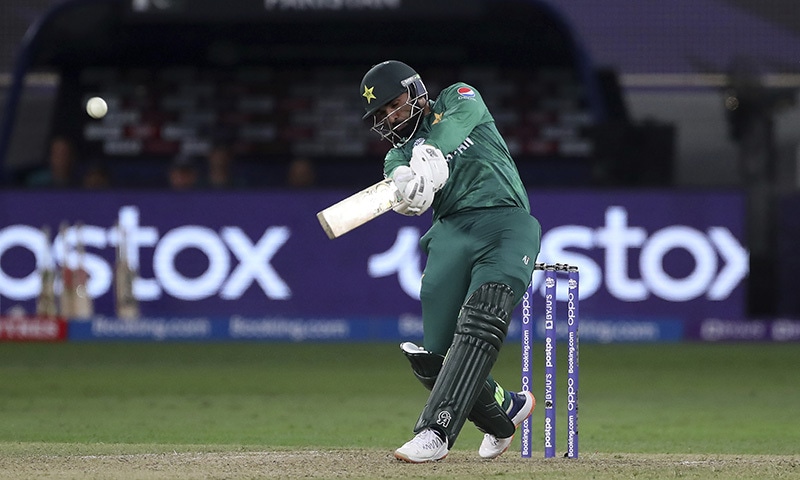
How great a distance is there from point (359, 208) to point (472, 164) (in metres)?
0.57

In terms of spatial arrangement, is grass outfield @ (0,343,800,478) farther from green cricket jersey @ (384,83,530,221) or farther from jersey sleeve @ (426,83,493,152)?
jersey sleeve @ (426,83,493,152)

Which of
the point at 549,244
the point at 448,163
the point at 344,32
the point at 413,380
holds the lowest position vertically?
the point at 413,380

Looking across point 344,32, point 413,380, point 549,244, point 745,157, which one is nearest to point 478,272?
Result: point 413,380

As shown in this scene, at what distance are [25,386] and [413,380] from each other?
2475 millimetres

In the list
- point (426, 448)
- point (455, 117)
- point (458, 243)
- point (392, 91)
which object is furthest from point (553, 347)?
point (392, 91)

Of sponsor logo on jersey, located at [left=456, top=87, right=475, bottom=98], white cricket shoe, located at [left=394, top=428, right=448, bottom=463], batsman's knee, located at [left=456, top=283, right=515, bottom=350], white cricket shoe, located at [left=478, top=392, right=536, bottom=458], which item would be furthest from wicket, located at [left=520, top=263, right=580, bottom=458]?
sponsor logo on jersey, located at [left=456, top=87, right=475, bottom=98]

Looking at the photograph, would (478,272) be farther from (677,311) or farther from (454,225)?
(677,311)

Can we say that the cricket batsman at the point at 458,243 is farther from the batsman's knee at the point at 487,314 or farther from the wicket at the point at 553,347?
the wicket at the point at 553,347

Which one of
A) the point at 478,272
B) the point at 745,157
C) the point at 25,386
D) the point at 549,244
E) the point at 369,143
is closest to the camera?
the point at 478,272

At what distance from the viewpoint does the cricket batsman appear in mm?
5359

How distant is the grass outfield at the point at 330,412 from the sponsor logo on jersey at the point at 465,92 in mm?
1297

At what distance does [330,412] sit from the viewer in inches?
335

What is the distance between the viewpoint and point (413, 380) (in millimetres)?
10312

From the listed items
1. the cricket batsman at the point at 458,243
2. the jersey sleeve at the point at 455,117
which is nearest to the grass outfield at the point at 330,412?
the cricket batsman at the point at 458,243
